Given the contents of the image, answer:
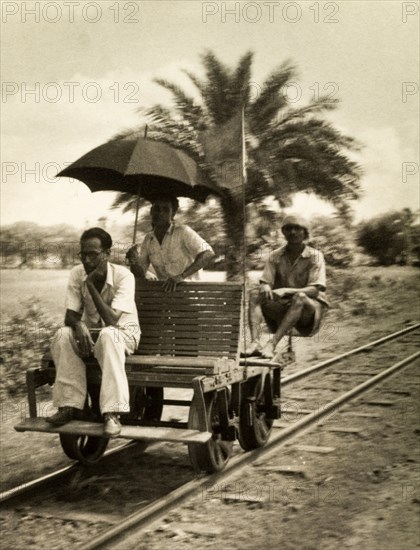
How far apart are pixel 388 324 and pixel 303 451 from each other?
10.4 feet

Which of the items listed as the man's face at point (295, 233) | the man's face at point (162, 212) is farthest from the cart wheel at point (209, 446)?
the man's face at point (295, 233)

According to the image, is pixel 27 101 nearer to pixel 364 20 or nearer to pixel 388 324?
pixel 364 20

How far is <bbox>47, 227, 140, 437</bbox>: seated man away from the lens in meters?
4.36

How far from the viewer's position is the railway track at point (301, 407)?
388 cm

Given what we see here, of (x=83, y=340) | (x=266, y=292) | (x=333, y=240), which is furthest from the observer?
(x=333, y=240)

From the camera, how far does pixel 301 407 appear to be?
6523mm

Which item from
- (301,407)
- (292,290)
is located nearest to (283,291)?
(292,290)

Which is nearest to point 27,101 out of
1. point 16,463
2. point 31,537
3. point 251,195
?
point 251,195

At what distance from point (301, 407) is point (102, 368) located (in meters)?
2.71

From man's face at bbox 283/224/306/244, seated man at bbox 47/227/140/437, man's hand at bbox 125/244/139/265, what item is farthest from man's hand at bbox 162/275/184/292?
man's face at bbox 283/224/306/244

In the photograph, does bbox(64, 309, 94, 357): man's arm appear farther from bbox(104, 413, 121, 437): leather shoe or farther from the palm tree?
the palm tree

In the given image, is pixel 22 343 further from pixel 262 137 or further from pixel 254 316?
pixel 262 137

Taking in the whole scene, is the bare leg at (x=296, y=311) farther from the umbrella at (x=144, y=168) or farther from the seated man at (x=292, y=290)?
the umbrella at (x=144, y=168)

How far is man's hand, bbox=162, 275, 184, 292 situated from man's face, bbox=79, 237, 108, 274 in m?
0.74
